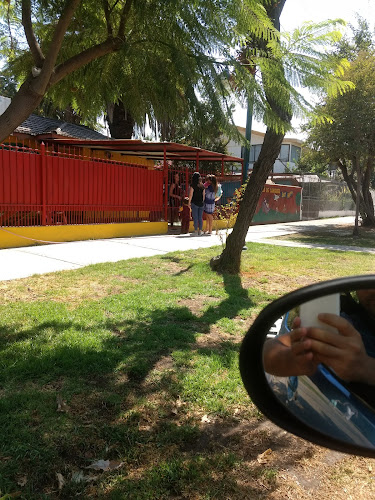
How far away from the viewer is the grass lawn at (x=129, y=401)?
2133 millimetres

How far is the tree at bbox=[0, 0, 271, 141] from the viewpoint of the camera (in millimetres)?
3529

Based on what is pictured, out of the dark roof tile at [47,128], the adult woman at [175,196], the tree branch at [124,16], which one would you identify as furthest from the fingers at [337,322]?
the dark roof tile at [47,128]

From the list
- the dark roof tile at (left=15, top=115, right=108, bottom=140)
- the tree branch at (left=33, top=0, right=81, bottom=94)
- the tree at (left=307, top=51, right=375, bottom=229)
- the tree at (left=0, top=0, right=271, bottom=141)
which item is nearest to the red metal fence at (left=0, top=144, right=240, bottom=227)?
the dark roof tile at (left=15, top=115, right=108, bottom=140)

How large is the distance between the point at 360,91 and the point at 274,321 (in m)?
15.7

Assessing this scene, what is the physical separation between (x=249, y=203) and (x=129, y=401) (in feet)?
15.0

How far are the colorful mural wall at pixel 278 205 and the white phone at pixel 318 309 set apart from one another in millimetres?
17926

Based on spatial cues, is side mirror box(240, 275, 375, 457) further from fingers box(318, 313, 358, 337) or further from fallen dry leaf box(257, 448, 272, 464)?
fallen dry leaf box(257, 448, 272, 464)

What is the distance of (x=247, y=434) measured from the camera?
258 centimetres

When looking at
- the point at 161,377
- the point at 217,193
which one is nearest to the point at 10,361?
the point at 161,377

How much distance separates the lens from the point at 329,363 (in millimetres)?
1054

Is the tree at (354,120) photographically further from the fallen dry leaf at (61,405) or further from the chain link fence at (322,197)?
the fallen dry leaf at (61,405)

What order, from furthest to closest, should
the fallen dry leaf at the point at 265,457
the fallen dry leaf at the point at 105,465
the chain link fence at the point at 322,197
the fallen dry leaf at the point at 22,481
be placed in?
the chain link fence at the point at 322,197 < the fallen dry leaf at the point at 265,457 < the fallen dry leaf at the point at 105,465 < the fallen dry leaf at the point at 22,481

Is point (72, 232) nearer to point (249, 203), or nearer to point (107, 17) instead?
point (249, 203)

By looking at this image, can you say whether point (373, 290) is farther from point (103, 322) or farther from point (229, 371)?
point (103, 322)
